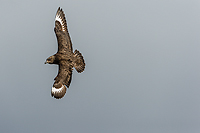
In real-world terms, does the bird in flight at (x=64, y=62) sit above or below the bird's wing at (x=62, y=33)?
below

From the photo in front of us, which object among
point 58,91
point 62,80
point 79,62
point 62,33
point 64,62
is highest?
point 62,33

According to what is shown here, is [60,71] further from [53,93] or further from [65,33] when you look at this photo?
[65,33]

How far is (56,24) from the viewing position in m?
17.8

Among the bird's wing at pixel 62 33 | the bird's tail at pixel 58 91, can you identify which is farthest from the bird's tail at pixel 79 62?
the bird's tail at pixel 58 91

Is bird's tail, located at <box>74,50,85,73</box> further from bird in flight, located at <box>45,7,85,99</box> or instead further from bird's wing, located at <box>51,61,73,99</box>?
bird's wing, located at <box>51,61,73,99</box>

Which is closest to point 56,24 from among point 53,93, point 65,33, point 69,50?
point 65,33

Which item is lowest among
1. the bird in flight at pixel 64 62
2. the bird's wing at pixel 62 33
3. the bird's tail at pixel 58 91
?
the bird's tail at pixel 58 91

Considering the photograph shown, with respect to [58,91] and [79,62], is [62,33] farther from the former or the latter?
[58,91]

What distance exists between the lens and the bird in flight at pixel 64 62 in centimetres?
1570

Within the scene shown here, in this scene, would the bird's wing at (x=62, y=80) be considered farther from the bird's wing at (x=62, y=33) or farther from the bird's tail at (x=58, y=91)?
the bird's wing at (x=62, y=33)

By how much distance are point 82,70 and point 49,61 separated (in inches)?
69.6

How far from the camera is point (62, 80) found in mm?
15812

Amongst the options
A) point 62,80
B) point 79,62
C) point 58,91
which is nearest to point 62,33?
point 79,62

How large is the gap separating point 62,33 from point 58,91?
11.0 feet
